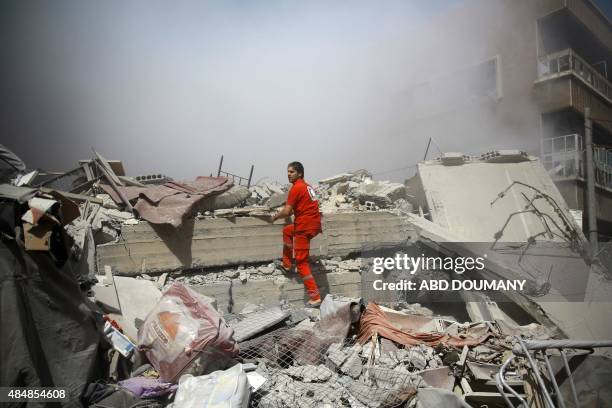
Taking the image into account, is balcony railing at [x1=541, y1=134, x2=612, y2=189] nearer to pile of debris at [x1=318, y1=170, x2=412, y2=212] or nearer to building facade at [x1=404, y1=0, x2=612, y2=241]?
building facade at [x1=404, y1=0, x2=612, y2=241]

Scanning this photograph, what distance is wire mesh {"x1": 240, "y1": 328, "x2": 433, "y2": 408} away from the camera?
2.99 meters

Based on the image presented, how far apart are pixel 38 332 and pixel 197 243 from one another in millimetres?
2852

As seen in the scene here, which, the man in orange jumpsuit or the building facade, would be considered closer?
the man in orange jumpsuit

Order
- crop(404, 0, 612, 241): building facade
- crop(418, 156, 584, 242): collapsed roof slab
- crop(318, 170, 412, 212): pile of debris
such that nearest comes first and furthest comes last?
crop(318, 170, 412, 212): pile of debris < crop(418, 156, 584, 242): collapsed roof slab < crop(404, 0, 612, 241): building facade

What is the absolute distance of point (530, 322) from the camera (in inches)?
201

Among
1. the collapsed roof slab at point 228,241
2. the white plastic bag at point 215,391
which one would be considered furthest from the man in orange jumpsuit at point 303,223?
the white plastic bag at point 215,391

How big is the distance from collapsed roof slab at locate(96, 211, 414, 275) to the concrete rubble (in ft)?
0.07

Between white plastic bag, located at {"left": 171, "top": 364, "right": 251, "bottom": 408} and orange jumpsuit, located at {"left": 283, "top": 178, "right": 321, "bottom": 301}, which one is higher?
orange jumpsuit, located at {"left": 283, "top": 178, "right": 321, "bottom": 301}

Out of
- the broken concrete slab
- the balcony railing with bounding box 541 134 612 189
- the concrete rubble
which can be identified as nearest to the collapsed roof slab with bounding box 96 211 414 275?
the concrete rubble

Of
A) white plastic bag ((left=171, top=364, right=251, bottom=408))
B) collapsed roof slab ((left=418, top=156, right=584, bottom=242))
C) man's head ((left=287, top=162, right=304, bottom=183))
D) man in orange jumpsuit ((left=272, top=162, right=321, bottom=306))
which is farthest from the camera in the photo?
Result: collapsed roof slab ((left=418, top=156, right=584, bottom=242))

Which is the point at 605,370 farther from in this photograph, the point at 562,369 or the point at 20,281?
the point at 20,281

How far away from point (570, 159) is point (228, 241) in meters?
12.9

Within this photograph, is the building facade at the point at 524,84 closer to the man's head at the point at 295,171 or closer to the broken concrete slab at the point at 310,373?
the man's head at the point at 295,171

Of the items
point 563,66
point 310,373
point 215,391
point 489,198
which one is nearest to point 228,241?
point 310,373
